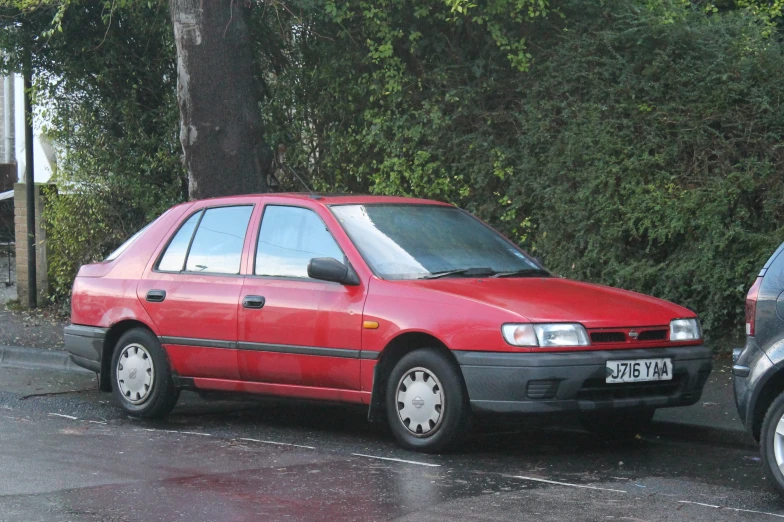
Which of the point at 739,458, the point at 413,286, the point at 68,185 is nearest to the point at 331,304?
the point at 413,286

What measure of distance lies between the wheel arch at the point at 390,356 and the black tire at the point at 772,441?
206 centimetres

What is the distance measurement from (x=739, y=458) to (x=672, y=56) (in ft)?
14.8

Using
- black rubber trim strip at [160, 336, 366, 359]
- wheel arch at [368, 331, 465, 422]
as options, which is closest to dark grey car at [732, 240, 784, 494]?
wheel arch at [368, 331, 465, 422]

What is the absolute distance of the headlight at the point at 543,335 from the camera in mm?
7031

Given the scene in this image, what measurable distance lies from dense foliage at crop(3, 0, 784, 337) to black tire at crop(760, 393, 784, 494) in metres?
4.00

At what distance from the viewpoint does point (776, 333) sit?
246 inches

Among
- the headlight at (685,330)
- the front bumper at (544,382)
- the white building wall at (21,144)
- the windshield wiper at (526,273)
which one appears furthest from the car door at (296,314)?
the white building wall at (21,144)

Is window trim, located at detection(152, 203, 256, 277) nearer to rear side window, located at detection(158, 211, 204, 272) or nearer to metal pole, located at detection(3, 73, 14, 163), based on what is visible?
rear side window, located at detection(158, 211, 204, 272)

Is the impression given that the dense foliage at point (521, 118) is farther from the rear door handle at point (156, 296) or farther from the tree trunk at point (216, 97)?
the rear door handle at point (156, 296)

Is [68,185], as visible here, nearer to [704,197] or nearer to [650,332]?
[704,197]

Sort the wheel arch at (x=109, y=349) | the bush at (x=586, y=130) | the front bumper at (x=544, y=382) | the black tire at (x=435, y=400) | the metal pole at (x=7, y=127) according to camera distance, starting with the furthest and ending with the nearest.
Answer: the metal pole at (x=7, y=127)
the bush at (x=586, y=130)
the wheel arch at (x=109, y=349)
the black tire at (x=435, y=400)
the front bumper at (x=544, y=382)

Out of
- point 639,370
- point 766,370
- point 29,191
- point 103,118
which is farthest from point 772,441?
point 29,191

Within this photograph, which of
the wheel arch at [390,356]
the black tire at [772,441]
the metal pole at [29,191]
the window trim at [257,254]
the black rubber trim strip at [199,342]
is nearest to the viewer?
the black tire at [772,441]

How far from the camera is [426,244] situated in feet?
27.0
